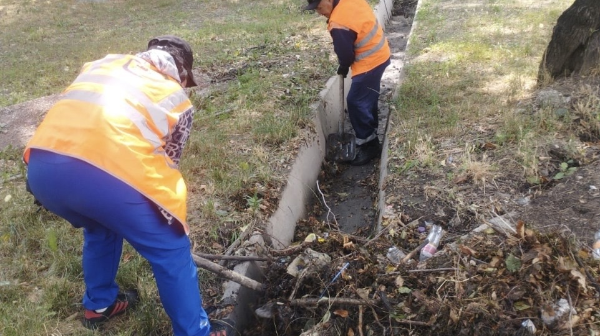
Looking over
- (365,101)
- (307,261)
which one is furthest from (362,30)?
(307,261)

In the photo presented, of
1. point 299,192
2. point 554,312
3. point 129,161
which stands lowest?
point 299,192

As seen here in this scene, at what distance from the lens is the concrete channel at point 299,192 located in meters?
3.22

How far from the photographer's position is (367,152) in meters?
5.73

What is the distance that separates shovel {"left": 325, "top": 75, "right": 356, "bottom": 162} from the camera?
5.64m

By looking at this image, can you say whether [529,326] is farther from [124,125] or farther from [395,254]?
[124,125]

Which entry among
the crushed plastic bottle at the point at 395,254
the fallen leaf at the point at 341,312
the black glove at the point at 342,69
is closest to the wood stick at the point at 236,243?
the fallen leaf at the point at 341,312

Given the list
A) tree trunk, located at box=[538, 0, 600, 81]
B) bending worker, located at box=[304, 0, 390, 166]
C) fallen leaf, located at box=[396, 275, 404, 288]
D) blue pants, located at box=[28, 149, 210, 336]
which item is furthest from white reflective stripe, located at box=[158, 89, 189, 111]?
tree trunk, located at box=[538, 0, 600, 81]

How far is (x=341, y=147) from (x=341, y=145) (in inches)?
1.1

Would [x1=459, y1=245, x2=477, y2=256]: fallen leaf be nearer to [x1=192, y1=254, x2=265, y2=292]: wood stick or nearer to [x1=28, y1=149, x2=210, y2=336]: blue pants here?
[x1=192, y1=254, x2=265, y2=292]: wood stick

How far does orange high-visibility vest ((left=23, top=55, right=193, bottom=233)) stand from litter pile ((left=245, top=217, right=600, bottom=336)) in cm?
94

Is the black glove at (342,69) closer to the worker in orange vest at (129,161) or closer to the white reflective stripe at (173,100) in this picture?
the worker in orange vest at (129,161)

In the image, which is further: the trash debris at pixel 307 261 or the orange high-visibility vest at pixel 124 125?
the trash debris at pixel 307 261

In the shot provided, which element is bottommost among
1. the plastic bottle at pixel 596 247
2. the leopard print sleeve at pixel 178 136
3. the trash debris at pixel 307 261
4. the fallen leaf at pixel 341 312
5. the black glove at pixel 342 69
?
the black glove at pixel 342 69

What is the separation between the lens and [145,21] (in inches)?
428
